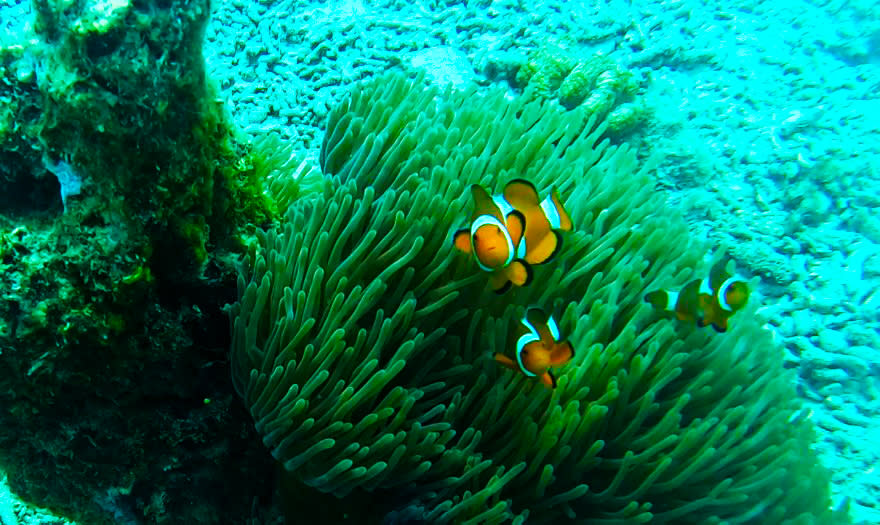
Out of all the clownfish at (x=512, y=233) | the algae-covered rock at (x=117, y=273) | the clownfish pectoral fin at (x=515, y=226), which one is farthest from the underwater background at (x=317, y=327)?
the clownfish pectoral fin at (x=515, y=226)

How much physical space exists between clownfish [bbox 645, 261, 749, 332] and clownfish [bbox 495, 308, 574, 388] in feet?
1.76

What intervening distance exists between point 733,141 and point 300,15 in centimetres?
398

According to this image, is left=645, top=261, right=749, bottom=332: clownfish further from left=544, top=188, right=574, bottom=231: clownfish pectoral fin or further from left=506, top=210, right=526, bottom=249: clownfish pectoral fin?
left=506, top=210, right=526, bottom=249: clownfish pectoral fin

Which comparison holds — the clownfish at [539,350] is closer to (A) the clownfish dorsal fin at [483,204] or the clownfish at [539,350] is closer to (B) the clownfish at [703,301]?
(A) the clownfish dorsal fin at [483,204]

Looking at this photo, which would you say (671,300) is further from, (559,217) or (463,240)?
(463,240)

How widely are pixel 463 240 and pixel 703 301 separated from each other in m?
0.90

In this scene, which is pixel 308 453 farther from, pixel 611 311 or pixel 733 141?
pixel 733 141

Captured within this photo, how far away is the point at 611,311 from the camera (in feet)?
6.44

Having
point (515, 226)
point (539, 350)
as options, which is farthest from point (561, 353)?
point (515, 226)

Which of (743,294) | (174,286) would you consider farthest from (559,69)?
(174,286)

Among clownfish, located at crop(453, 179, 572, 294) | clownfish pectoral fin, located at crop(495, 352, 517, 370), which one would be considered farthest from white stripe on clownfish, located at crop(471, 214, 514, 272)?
clownfish pectoral fin, located at crop(495, 352, 517, 370)

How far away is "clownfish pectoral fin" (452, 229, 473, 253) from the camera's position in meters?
1.85

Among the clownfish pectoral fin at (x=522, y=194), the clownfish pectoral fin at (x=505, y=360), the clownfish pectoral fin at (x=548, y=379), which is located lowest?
the clownfish pectoral fin at (x=548, y=379)

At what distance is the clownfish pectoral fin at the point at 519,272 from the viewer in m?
1.85
